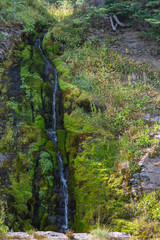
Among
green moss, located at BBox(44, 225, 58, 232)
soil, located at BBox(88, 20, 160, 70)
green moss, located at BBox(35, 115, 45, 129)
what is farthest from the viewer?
soil, located at BBox(88, 20, 160, 70)

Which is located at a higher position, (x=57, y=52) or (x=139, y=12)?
(x=139, y=12)

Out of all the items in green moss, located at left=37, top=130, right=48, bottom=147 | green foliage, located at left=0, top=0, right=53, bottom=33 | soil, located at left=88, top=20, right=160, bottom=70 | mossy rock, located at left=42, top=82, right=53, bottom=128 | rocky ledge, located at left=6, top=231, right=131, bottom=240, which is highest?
green foliage, located at left=0, top=0, right=53, bottom=33

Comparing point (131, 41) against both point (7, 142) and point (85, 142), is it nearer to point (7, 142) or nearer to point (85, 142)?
point (85, 142)

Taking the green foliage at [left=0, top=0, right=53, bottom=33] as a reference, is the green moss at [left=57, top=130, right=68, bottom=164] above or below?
below

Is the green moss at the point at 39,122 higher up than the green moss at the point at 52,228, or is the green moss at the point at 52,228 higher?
the green moss at the point at 39,122

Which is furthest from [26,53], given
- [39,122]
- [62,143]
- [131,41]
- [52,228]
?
[52,228]

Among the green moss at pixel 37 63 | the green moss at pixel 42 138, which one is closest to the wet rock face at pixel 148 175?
the green moss at pixel 42 138

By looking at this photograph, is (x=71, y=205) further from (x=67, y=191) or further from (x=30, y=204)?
A: (x=30, y=204)

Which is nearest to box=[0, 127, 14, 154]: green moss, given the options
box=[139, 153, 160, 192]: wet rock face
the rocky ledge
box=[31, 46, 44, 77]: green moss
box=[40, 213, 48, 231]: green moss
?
box=[40, 213, 48, 231]: green moss

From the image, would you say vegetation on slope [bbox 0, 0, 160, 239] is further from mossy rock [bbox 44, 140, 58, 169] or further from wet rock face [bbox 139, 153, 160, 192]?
wet rock face [bbox 139, 153, 160, 192]

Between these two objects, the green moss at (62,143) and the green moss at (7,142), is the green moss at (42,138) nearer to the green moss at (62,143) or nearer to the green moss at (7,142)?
the green moss at (62,143)

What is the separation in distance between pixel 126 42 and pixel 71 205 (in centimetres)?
986

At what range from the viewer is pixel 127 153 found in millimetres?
5777

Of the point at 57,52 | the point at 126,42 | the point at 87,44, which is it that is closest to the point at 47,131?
the point at 57,52
